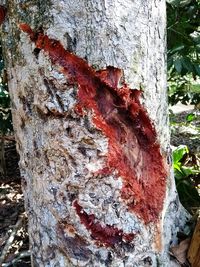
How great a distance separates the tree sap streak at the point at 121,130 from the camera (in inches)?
39.6

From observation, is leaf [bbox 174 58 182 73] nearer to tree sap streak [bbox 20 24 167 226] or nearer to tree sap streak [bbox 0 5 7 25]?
tree sap streak [bbox 20 24 167 226]

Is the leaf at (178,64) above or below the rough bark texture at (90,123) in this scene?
above

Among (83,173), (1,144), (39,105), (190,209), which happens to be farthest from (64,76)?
(1,144)

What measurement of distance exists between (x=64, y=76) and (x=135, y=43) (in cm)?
18

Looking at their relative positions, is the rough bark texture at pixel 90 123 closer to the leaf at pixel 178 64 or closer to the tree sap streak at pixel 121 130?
the tree sap streak at pixel 121 130

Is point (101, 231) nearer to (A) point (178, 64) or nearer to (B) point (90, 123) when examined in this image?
(B) point (90, 123)

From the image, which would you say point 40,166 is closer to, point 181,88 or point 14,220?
point 14,220

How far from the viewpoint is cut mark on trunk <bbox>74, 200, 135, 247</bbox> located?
1.06m

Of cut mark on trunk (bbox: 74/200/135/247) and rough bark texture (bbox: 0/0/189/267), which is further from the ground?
rough bark texture (bbox: 0/0/189/267)

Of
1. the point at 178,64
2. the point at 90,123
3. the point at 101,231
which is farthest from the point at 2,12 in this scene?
the point at 178,64

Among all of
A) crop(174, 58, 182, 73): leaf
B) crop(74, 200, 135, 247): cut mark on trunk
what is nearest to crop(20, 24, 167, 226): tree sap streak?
crop(74, 200, 135, 247): cut mark on trunk

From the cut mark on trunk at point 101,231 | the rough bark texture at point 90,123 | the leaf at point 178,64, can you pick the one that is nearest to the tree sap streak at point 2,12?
the rough bark texture at point 90,123

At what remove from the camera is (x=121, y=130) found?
1066 millimetres

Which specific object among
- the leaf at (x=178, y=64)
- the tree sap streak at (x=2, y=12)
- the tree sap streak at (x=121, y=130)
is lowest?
the tree sap streak at (x=121, y=130)
